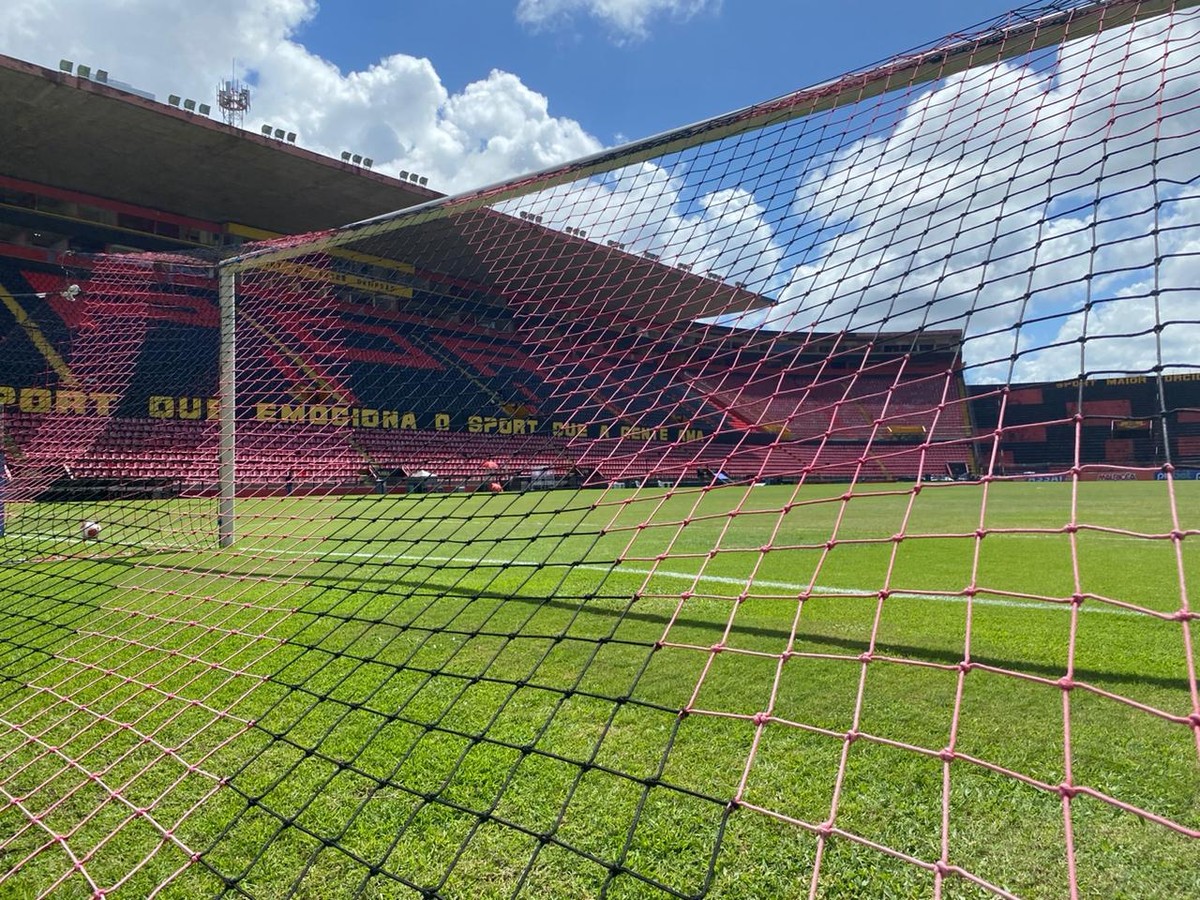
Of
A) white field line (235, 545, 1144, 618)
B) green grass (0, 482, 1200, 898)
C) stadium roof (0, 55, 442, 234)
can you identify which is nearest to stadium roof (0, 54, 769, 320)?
stadium roof (0, 55, 442, 234)

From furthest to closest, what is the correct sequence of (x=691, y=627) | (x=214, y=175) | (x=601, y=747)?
(x=214, y=175) < (x=691, y=627) < (x=601, y=747)

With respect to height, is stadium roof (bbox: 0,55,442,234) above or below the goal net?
above

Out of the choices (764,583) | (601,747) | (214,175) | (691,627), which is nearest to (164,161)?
(214,175)

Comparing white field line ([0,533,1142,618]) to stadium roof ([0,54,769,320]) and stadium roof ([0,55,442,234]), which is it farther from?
stadium roof ([0,55,442,234])

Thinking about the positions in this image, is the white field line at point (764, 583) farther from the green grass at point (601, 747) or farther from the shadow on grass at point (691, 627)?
the shadow on grass at point (691, 627)

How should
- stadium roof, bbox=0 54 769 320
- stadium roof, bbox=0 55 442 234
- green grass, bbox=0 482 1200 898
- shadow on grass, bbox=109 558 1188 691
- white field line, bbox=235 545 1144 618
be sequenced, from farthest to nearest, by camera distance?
stadium roof, bbox=0 55 442 234 < stadium roof, bbox=0 54 769 320 < white field line, bbox=235 545 1144 618 < shadow on grass, bbox=109 558 1188 691 < green grass, bbox=0 482 1200 898

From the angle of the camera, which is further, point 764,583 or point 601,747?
point 764,583

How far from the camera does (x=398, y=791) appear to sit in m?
1.79

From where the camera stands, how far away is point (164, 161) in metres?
12.6

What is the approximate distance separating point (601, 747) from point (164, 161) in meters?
14.6

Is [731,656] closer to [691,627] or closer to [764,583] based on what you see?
[691,627]

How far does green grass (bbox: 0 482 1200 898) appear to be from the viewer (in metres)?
1.42

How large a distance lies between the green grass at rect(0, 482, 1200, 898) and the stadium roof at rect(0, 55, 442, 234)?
10117 millimetres

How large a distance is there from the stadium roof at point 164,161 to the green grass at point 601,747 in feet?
33.2
